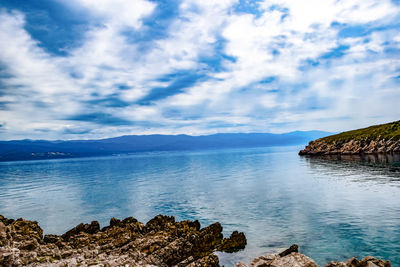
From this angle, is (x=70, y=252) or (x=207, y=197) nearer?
(x=70, y=252)

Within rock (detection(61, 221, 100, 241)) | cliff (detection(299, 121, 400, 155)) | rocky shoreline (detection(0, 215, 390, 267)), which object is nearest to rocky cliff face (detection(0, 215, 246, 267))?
rocky shoreline (detection(0, 215, 390, 267))

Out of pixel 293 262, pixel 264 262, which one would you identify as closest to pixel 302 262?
pixel 293 262

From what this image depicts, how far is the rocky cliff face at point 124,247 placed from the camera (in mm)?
22062

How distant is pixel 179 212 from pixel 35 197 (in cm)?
5118

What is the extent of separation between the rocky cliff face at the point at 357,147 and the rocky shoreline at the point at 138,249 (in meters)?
148

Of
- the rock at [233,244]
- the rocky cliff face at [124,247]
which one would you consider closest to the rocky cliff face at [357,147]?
the rock at [233,244]

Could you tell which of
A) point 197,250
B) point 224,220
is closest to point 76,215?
point 224,220

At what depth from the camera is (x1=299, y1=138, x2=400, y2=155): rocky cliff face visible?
14112cm

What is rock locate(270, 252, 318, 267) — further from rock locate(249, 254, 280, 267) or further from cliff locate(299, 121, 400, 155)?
cliff locate(299, 121, 400, 155)

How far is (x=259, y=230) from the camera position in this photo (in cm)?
3462

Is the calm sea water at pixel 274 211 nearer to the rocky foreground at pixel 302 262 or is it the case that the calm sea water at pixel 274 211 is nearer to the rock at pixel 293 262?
the rocky foreground at pixel 302 262

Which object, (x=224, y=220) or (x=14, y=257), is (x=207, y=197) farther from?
(x=14, y=257)

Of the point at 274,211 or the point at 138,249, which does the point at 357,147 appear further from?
the point at 138,249

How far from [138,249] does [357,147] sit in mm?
167364
